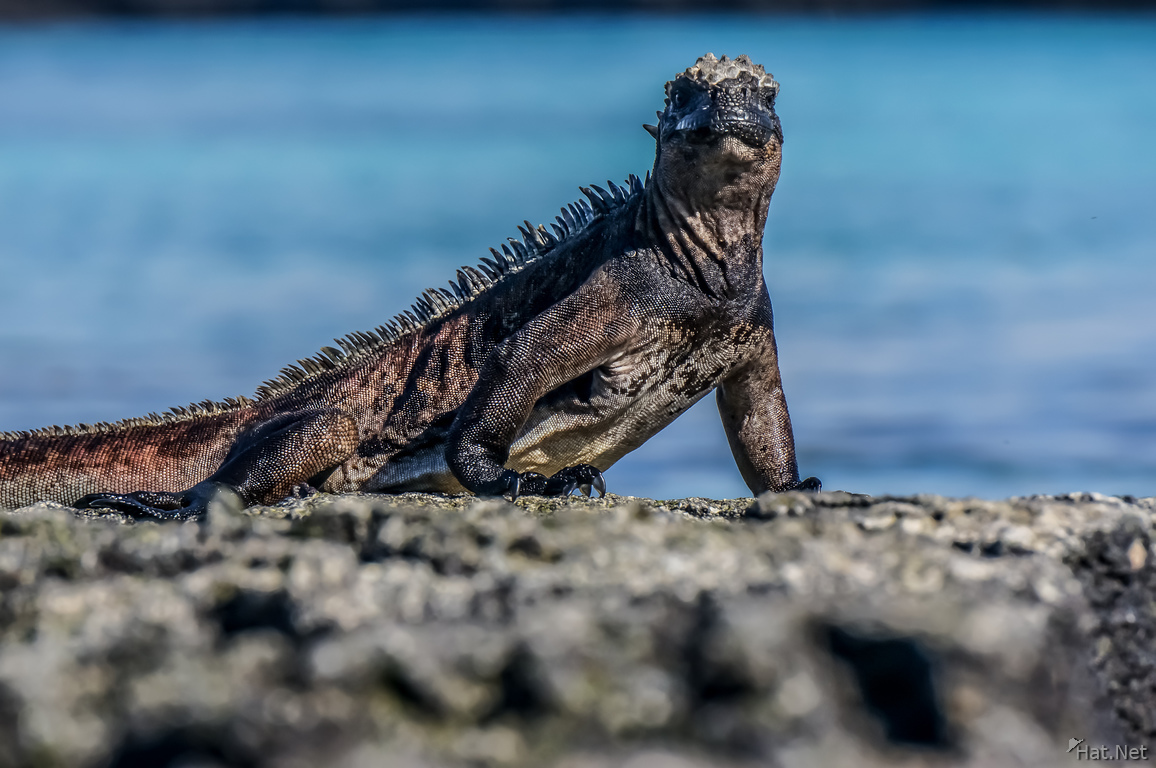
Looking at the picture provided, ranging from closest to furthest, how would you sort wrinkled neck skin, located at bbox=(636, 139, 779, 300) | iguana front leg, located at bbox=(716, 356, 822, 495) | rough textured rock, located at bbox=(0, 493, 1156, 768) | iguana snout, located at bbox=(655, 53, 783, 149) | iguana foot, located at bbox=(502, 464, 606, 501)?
rough textured rock, located at bbox=(0, 493, 1156, 768), iguana foot, located at bbox=(502, 464, 606, 501), iguana snout, located at bbox=(655, 53, 783, 149), wrinkled neck skin, located at bbox=(636, 139, 779, 300), iguana front leg, located at bbox=(716, 356, 822, 495)

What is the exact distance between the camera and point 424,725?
1.57 metres

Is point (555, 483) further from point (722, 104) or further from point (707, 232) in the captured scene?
point (722, 104)

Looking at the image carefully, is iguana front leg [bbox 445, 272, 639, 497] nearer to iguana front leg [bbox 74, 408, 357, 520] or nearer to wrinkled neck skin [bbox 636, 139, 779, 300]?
wrinkled neck skin [bbox 636, 139, 779, 300]

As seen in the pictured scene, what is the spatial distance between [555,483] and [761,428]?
4.79ft

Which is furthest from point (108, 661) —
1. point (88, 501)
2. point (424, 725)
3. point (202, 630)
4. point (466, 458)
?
point (88, 501)

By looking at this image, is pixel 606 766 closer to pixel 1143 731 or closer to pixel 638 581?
pixel 638 581

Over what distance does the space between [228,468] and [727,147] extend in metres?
2.53

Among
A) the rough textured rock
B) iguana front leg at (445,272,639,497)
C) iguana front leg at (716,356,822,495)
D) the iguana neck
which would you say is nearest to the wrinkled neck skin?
the iguana neck

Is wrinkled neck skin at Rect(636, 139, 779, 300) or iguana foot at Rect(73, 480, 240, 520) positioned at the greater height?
wrinkled neck skin at Rect(636, 139, 779, 300)

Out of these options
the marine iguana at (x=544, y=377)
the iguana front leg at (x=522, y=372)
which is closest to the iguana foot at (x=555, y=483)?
the marine iguana at (x=544, y=377)

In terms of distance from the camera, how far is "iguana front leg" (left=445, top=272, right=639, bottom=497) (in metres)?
5.08

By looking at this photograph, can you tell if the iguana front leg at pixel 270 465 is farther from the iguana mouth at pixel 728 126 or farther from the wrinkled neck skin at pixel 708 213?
the iguana mouth at pixel 728 126

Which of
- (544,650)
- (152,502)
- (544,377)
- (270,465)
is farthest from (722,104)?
(544,650)

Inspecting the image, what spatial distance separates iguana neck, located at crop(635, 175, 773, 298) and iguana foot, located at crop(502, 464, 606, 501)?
1020 millimetres
